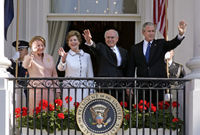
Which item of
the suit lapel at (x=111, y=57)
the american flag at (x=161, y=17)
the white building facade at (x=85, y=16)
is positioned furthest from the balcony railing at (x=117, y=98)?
the white building facade at (x=85, y=16)

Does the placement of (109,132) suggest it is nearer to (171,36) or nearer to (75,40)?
(75,40)

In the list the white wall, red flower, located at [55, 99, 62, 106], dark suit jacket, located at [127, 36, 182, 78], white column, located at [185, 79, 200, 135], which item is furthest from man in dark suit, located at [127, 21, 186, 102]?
the white wall

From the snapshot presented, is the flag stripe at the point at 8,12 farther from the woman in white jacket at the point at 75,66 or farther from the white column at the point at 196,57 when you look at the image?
the white column at the point at 196,57

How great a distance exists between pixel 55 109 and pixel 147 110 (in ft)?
4.84

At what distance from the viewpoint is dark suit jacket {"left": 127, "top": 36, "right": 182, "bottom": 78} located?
10.5 m

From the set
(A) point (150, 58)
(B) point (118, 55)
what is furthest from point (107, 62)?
(A) point (150, 58)

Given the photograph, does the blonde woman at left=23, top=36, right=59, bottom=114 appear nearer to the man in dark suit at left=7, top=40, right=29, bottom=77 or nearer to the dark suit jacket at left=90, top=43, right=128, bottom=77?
the man in dark suit at left=7, top=40, right=29, bottom=77

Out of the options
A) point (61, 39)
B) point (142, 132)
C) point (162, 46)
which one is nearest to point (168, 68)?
point (162, 46)

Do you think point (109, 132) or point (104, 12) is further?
point (104, 12)

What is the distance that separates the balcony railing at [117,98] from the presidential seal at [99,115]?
0.10 meters

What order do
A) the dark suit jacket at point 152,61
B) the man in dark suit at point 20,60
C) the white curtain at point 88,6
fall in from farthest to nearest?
the white curtain at point 88,6 < the man in dark suit at point 20,60 < the dark suit jacket at point 152,61

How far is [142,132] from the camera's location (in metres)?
10.1

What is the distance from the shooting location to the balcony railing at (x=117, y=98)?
32.7ft

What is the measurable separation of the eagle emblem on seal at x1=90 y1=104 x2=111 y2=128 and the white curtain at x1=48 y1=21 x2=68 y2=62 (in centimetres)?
296
